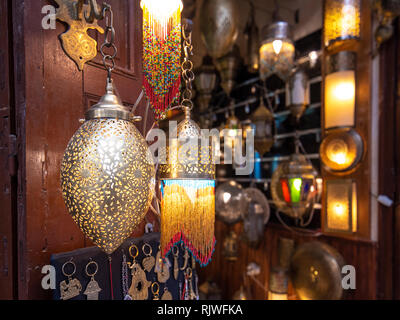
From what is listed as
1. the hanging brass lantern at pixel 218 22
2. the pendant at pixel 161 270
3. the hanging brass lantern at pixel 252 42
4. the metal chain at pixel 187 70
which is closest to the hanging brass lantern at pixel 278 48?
the hanging brass lantern at pixel 218 22

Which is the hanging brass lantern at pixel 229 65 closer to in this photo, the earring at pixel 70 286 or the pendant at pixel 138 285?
the pendant at pixel 138 285

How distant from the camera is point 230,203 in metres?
2.07

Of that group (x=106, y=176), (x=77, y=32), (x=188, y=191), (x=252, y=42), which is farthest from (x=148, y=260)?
(x=252, y=42)

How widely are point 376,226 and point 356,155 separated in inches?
19.4

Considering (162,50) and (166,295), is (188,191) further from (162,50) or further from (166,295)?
(166,295)

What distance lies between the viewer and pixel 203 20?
73.6 inches

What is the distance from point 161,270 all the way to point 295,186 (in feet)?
3.73

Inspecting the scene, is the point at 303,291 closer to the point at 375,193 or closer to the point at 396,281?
the point at 396,281

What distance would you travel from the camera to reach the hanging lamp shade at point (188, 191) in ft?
2.11

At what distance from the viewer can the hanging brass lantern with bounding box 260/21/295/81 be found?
5.87 ft

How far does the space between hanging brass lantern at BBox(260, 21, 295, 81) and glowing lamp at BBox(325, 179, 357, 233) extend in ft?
3.07

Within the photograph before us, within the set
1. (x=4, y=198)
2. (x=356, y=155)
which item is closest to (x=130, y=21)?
(x=4, y=198)

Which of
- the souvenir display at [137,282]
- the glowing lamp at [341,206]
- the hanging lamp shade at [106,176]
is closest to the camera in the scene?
the hanging lamp shade at [106,176]

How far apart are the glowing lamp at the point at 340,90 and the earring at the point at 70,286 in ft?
6.25
